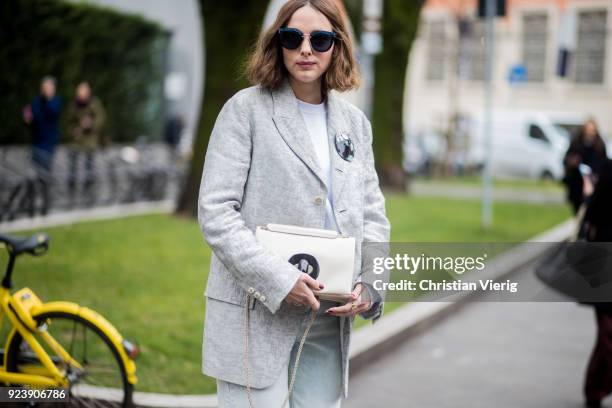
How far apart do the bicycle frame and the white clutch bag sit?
1.77m

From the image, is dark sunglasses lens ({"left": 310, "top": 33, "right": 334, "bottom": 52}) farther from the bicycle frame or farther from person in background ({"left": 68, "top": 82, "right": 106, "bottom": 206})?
person in background ({"left": 68, "top": 82, "right": 106, "bottom": 206})

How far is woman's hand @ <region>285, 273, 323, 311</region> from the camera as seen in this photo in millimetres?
2533

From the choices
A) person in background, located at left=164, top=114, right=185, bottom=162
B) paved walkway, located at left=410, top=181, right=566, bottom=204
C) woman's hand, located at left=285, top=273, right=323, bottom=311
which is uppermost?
woman's hand, located at left=285, top=273, right=323, bottom=311

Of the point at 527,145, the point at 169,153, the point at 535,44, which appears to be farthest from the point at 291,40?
the point at 535,44

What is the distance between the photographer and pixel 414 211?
603 inches

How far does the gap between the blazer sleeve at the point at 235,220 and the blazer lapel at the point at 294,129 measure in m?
0.11

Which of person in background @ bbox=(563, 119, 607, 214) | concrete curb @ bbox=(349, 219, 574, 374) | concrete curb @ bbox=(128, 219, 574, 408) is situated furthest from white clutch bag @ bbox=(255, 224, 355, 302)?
person in background @ bbox=(563, 119, 607, 214)

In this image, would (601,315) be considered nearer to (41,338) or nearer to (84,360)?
(84,360)

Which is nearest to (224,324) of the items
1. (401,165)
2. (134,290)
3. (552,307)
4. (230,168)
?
(230,168)

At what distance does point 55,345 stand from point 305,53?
209 cm

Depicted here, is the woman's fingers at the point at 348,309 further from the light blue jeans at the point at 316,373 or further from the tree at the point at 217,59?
the tree at the point at 217,59

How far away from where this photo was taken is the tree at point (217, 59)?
1212 centimetres

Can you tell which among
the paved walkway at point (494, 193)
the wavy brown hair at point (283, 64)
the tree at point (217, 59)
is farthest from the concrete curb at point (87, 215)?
the wavy brown hair at point (283, 64)

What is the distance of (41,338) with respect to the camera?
13.3 ft
